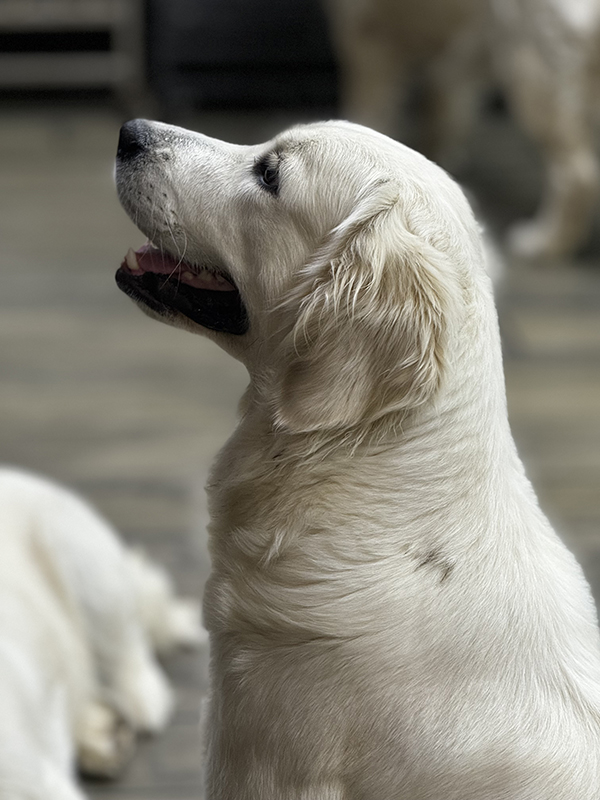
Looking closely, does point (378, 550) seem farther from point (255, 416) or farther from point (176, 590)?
point (176, 590)

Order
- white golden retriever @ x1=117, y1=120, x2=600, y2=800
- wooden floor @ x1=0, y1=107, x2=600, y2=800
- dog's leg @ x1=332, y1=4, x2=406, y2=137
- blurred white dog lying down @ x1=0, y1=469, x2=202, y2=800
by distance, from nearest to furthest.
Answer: white golden retriever @ x1=117, y1=120, x2=600, y2=800
blurred white dog lying down @ x1=0, y1=469, x2=202, y2=800
wooden floor @ x1=0, y1=107, x2=600, y2=800
dog's leg @ x1=332, y1=4, x2=406, y2=137

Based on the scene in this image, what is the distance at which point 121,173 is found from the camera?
1239 mm

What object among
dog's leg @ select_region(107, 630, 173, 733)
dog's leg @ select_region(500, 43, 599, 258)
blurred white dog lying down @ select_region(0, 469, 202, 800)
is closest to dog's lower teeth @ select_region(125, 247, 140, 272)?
blurred white dog lying down @ select_region(0, 469, 202, 800)

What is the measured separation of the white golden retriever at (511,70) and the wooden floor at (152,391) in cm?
30

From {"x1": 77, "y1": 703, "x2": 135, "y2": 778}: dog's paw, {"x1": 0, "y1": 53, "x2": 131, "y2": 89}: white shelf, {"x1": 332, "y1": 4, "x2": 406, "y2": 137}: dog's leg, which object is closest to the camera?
{"x1": 77, "y1": 703, "x2": 135, "y2": 778}: dog's paw

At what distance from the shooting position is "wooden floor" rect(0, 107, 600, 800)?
2.31 m

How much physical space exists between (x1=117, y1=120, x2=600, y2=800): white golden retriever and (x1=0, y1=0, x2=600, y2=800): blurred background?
0.83 metres

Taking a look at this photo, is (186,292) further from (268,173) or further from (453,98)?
(453,98)

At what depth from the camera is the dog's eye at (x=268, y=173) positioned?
1.17 meters

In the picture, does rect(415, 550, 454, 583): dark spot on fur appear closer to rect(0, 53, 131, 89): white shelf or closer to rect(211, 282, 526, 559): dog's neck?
rect(211, 282, 526, 559): dog's neck

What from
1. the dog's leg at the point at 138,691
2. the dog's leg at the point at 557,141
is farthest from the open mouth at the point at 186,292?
the dog's leg at the point at 557,141

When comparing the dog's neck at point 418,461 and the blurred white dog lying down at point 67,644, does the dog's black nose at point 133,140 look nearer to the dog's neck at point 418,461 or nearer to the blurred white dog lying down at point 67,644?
the dog's neck at point 418,461

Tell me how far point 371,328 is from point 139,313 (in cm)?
269

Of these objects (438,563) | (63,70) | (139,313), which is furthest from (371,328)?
(63,70)
